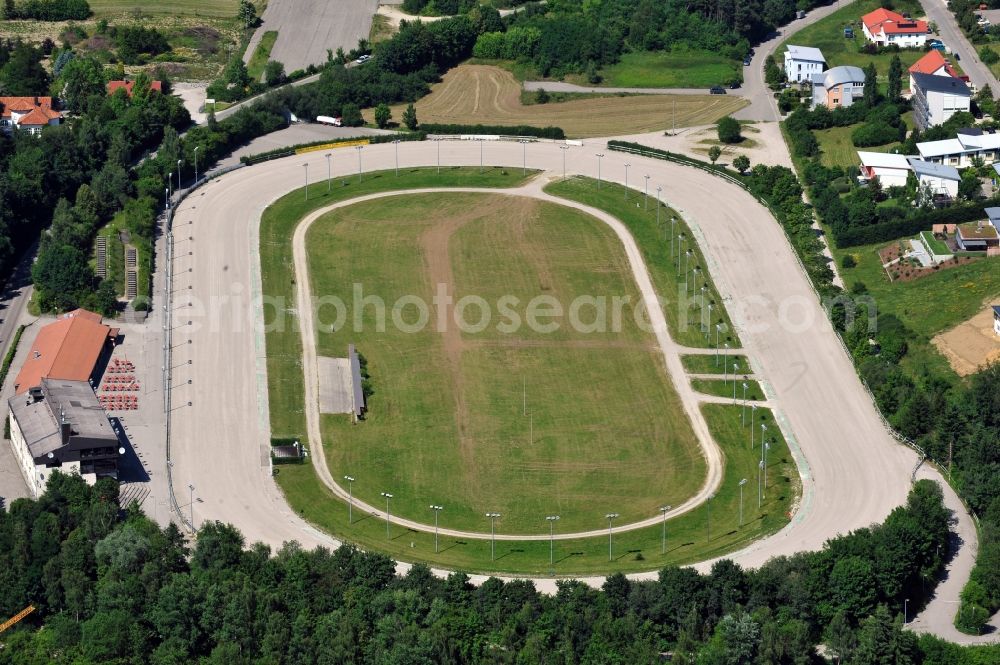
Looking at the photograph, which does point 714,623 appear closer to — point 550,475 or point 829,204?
point 550,475

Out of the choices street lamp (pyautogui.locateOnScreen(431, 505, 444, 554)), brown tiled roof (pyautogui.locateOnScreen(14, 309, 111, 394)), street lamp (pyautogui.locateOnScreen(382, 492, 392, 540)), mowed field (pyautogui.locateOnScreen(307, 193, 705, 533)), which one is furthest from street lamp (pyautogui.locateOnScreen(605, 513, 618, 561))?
brown tiled roof (pyautogui.locateOnScreen(14, 309, 111, 394))

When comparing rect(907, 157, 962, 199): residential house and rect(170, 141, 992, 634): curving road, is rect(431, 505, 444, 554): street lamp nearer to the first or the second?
rect(170, 141, 992, 634): curving road

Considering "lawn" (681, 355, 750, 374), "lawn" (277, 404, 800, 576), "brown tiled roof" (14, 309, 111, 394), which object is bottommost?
"lawn" (277, 404, 800, 576)

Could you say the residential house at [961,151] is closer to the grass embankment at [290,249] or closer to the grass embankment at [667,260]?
the grass embankment at [667,260]

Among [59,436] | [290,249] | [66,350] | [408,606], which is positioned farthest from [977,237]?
[59,436]

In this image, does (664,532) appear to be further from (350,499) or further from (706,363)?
(706,363)

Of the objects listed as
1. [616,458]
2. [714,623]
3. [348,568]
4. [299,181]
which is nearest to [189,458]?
[348,568]
